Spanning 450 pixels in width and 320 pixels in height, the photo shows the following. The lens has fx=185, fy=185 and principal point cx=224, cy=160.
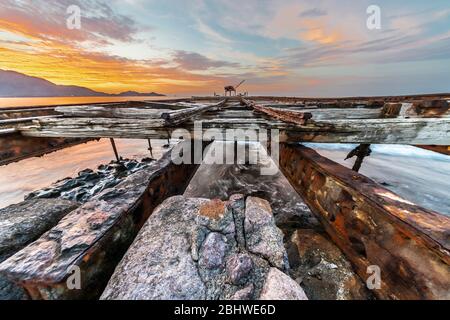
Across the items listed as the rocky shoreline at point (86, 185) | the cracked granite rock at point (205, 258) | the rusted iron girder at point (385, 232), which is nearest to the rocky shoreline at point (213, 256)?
the cracked granite rock at point (205, 258)

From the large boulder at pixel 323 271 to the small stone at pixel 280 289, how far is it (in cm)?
119

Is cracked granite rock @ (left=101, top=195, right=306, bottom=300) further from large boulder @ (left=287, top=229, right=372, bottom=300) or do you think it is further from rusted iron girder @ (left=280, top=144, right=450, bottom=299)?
large boulder @ (left=287, top=229, right=372, bottom=300)

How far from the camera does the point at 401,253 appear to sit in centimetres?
150

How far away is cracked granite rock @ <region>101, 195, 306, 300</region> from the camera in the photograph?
1306 mm

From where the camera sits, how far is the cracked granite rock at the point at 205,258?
4.28ft

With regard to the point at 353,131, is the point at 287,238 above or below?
below

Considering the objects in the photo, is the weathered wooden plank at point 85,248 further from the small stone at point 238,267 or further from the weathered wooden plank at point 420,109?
the weathered wooden plank at point 420,109

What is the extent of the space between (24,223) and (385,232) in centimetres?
379

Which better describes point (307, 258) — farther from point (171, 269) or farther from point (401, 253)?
point (171, 269)

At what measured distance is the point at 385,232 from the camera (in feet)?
5.42

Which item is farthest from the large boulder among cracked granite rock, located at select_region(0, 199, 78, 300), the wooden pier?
cracked granite rock, located at select_region(0, 199, 78, 300)

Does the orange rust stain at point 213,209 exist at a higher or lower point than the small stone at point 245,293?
higher
